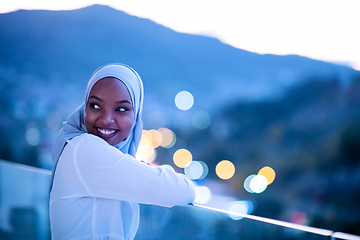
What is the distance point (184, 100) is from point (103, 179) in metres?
6.48

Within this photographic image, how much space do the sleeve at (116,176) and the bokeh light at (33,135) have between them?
502 centimetres

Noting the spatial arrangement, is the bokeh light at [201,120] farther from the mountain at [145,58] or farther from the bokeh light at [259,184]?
the bokeh light at [259,184]

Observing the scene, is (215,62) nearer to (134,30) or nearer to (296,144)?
(134,30)

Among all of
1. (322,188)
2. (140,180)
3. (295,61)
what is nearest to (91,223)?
(140,180)

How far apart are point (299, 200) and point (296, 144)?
6.72 ft

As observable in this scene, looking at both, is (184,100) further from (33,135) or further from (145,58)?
(33,135)

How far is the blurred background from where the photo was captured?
5.75 feet

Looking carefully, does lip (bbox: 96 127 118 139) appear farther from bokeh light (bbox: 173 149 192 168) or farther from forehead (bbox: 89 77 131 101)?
bokeh light (bbox: 173 149 192 168)

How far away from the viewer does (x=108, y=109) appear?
72 cm

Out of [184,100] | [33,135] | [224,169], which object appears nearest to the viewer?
[33,135]

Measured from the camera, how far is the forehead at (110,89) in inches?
28.3

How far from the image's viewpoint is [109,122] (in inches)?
28.1

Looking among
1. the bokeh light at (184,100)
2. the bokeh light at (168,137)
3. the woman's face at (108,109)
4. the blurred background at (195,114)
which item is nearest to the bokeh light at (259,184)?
the blurred background at (195,114)

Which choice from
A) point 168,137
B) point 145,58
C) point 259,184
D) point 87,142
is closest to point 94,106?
point 87,142
